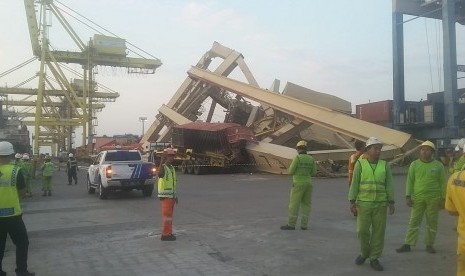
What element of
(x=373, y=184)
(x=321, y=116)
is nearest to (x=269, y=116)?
(x=321, y=116)

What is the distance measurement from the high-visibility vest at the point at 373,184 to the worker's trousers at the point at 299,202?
307cm

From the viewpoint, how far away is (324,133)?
34031 millimetres

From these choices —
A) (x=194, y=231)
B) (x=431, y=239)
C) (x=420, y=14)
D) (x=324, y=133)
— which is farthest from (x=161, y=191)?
(x=420, y=14)

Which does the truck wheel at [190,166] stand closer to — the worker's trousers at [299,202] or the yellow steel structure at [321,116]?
the yellow steel structure at [321,116]

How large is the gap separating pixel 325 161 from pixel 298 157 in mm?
15838

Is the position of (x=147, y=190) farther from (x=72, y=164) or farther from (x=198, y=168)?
(x=198, y=168)

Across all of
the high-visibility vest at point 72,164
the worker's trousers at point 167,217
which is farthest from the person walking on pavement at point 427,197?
the high-visibility vest at point 72,164

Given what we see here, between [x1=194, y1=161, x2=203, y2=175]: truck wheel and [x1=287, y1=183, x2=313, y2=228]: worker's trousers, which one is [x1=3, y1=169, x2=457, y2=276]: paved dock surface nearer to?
[x1=287, y1=183, x2=313, y2=228]: worker's trousers

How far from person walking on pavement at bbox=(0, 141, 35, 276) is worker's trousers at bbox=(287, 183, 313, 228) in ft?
16.4

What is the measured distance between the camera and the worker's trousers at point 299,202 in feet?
31.0

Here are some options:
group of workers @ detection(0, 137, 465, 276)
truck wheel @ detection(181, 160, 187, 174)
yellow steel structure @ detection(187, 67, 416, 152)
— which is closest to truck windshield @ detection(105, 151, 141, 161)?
group of workers @ detection(0, 137, 465, 276)

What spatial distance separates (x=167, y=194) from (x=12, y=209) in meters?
3.17

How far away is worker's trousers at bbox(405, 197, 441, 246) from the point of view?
716cm

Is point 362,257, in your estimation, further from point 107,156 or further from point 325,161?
point 325,161
